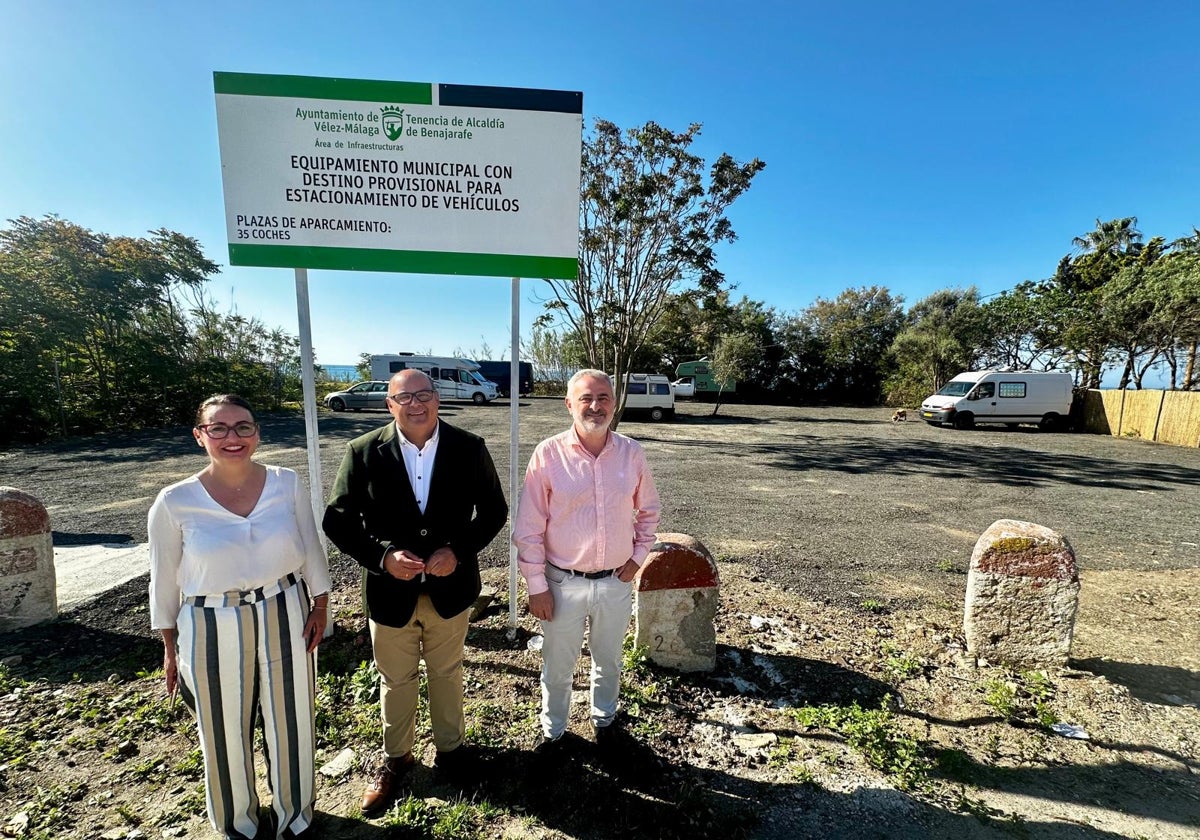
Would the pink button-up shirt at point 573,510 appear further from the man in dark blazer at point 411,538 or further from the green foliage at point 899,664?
the green foliage at point 899,664

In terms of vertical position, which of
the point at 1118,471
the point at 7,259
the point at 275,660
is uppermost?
the point at 7,259

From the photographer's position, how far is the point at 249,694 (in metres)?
1.77

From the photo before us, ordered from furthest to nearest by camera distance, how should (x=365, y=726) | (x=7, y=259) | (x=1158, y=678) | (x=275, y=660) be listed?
(x=7, y=259), (x=1158, y=678), (x=365, y=726), (x=275, y=660)

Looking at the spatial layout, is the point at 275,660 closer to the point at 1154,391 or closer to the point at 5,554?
the point at 5,554

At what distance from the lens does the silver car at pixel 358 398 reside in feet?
72.5

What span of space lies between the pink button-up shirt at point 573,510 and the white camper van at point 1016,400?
2004 cm

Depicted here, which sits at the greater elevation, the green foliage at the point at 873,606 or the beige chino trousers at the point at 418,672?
the beige chino trousers at the point at 418,672

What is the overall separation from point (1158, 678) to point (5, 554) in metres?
7.69

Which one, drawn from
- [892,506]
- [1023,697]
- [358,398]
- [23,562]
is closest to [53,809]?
[23,562]

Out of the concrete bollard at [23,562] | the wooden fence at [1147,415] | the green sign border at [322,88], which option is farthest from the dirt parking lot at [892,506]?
the green sign border at [322,88]

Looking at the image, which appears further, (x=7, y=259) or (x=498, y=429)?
(x=498, y=429)

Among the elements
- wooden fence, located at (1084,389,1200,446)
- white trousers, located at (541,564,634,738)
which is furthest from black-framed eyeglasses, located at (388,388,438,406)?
wooden fence, located at (1084,389,1200,446)

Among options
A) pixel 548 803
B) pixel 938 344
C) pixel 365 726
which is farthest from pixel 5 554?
pixel 938 344

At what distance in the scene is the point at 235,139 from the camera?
272cm
